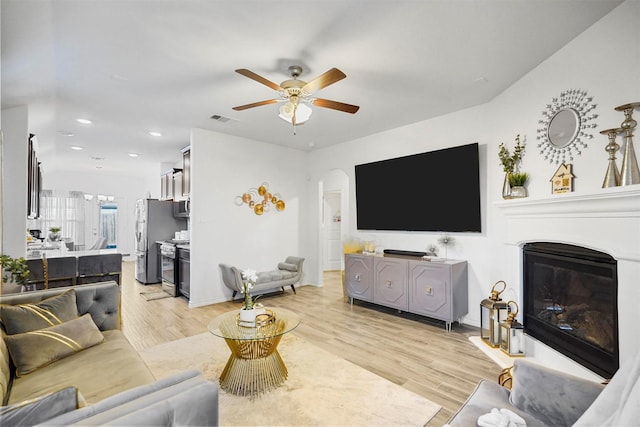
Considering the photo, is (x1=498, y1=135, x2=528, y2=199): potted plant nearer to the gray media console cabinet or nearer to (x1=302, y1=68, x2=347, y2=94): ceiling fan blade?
the gray media console cabinet

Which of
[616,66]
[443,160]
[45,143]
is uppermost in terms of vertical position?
Answer: [45,143]

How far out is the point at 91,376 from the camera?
1.77m

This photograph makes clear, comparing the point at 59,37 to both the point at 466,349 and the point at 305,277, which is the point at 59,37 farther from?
the point at 305,277

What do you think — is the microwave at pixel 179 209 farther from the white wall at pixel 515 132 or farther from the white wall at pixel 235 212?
the white wall at pixel 515 132

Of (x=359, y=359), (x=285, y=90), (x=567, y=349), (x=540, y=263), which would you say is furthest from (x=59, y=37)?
(x=567, y=349)

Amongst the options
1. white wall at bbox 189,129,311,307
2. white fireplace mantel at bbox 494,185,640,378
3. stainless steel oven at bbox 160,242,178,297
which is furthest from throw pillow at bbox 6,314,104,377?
white fireplace mantel at bbox 494,185,640,378

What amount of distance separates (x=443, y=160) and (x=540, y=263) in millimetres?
1772

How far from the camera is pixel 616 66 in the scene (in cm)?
209

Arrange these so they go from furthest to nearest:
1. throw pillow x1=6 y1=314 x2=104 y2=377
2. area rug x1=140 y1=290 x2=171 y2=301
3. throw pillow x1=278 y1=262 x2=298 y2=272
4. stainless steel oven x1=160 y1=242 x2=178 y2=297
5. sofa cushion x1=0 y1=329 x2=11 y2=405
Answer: throw pillow x1=278 y1=262 x2=298 y2=272 < stainless steel oven x1=160 y1=242 x2=178 y2=297 < area rug x1=140 y1=290 x2=171 y2=301 < throw pillow x1=6 y1=314 x2=104 y2=377 < sofa cushion x1=0 y1=329 x2=11 y2=405

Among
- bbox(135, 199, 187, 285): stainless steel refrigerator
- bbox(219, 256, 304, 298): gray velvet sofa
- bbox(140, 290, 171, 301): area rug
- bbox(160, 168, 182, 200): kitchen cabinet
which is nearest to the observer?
bbox(219, 256, 304, 298): gray velvet sofa

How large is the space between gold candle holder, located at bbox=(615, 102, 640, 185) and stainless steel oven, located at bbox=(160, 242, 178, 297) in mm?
5804

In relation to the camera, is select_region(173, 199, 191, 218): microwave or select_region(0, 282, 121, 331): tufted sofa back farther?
select_region(173, 199, 191, 218): microwave

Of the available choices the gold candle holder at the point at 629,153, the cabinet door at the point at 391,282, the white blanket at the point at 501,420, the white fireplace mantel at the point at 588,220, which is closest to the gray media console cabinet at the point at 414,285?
the cabinet door at the point at 391,282

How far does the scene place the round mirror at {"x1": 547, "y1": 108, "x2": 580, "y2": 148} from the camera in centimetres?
244
